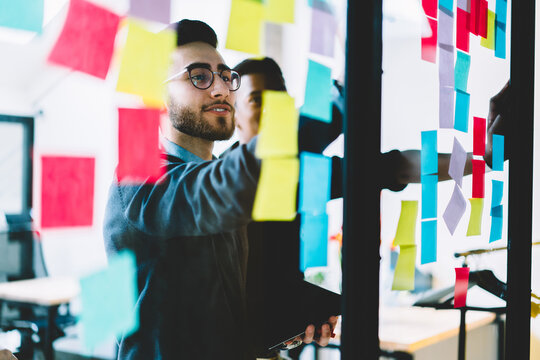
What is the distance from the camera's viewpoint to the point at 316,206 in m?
0.95

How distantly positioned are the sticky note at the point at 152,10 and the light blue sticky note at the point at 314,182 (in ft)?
1.11

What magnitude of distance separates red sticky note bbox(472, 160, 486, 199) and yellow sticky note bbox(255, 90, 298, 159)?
809mm

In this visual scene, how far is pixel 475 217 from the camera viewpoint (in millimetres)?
1492

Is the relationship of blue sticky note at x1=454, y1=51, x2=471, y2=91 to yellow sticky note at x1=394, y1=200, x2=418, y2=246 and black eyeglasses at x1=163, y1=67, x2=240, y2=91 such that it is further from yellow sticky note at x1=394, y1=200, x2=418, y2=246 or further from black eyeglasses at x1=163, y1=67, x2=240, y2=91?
black eyeglasses at x1=163, y1=67, x2=240, y2=91

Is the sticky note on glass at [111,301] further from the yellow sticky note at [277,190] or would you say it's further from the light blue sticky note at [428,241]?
the light blue sticky note at [428,241]

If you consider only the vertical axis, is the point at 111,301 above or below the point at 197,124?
below

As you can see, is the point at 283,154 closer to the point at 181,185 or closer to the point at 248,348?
the point at 181,185

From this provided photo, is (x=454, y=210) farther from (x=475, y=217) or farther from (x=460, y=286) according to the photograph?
(x=460, y=286)

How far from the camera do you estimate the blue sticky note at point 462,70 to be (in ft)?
4.51

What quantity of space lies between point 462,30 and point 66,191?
1.19 m

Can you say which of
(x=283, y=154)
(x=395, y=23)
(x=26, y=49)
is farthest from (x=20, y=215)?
(x=395, y=23)

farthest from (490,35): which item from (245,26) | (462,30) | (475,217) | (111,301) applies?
(111,301)

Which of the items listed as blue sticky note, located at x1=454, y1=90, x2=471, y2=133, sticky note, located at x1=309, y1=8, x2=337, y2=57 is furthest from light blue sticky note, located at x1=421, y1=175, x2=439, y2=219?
sticky note, located at x1=309, y1=8, x2=337, y2=57

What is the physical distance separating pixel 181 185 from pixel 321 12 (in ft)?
1.42
